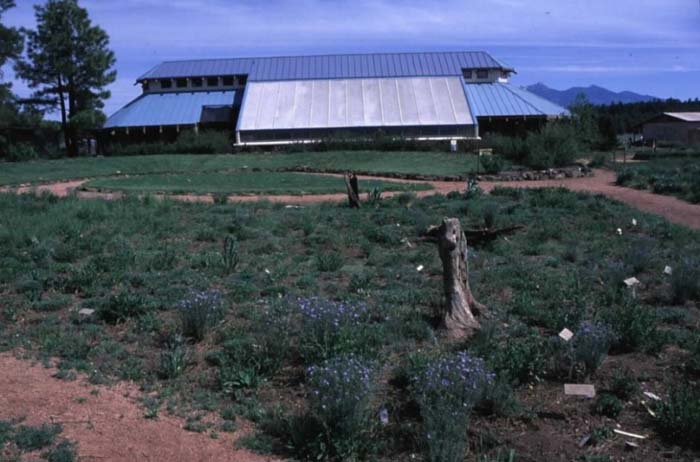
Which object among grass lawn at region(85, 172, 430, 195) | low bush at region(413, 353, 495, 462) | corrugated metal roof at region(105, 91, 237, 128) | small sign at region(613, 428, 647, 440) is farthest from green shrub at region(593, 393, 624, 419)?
corrugated metal roof at region(105, 91, 237, 128)

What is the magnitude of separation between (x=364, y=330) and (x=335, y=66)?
56643mm

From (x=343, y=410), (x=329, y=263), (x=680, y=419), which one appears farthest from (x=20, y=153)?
(x=680, y=419)

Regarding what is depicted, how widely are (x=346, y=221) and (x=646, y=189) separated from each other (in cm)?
1327

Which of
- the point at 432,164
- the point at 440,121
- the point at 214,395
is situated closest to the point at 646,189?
the point at 432,164

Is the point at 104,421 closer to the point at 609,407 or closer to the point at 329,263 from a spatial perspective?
the point at 609,407

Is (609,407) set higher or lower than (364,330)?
lower

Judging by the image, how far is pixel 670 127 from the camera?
240ft

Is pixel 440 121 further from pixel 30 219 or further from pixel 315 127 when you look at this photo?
pixel 30 219

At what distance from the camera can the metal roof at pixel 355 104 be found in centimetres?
5353

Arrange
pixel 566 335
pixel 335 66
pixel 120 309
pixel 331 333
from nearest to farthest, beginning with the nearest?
pixel 331 333 < pixel 566 335 < pixel 120 309 < pixel 335 66

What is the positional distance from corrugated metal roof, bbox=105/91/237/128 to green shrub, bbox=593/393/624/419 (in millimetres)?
52146

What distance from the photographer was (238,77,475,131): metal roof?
176 ft

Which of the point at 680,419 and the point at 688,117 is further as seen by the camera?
the point at 688,117

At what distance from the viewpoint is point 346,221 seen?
1648 cm
